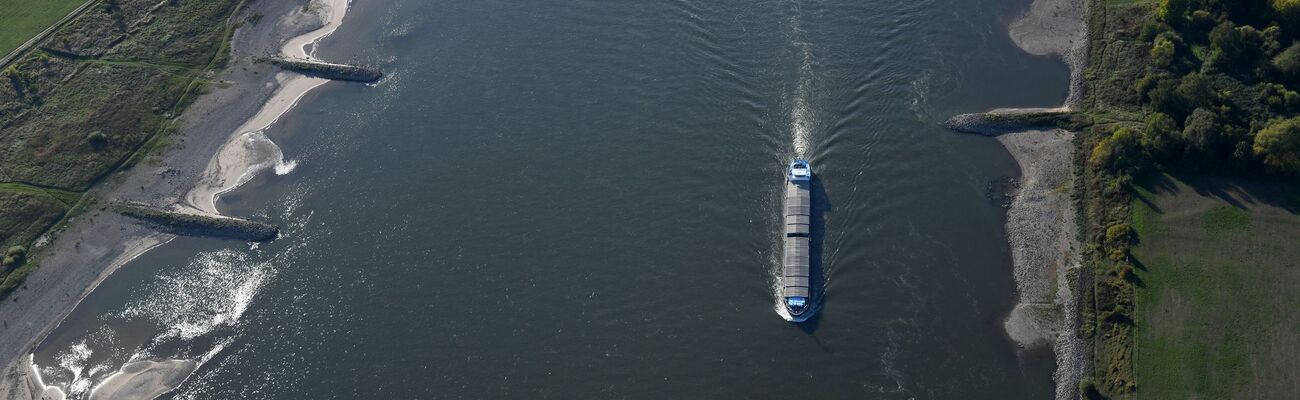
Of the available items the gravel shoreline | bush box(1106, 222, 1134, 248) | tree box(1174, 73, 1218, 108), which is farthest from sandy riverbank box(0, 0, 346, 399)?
tree box(1174, 73, 1218, 108)

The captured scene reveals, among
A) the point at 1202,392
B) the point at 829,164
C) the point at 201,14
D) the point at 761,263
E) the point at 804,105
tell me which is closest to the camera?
the point at 1202,392

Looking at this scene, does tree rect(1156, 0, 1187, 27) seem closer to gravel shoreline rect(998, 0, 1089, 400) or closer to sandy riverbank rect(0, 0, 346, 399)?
gravel shoreline rect(998, 0, 1089, 400)

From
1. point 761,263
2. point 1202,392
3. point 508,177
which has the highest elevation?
point 508,177

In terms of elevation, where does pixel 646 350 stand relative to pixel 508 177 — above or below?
below

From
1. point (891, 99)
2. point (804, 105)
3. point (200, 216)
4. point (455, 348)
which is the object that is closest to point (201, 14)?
point (200, 216)

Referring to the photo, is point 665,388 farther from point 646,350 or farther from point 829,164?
point 829,164
